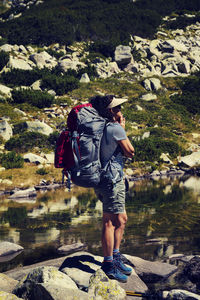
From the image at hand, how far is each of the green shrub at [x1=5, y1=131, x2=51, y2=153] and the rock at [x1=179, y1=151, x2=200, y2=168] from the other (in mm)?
7643

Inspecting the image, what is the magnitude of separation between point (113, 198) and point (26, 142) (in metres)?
16.3

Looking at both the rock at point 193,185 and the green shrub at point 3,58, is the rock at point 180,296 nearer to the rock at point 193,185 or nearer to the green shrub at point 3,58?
the rock at point 193,185

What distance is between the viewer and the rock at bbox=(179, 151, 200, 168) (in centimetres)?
2080

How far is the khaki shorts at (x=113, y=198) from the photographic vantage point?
4.50 m

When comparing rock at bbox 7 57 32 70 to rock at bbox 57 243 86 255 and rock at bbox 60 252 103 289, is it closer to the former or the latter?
rock at bbox 57 243 86 255

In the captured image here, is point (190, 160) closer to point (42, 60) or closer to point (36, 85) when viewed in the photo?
point (36, 85)

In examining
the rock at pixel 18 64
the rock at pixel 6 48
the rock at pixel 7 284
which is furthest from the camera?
the rock at pixel 6 48

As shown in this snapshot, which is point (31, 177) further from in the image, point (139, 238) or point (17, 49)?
point (17, 49)

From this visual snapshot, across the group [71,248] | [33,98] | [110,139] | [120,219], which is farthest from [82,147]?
[33,98]

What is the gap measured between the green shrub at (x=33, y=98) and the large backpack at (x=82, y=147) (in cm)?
2307

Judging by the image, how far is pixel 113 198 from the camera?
14.8ft

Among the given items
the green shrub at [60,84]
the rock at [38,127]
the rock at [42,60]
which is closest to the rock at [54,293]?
the rock at [38,127]

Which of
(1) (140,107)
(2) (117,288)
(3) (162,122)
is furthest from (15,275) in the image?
(1) (140,107)

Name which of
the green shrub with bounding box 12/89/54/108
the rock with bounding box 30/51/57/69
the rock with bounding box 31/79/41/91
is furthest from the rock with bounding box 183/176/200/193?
the rock with bounding box 30/51/57/69
